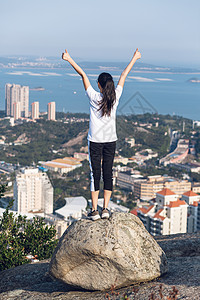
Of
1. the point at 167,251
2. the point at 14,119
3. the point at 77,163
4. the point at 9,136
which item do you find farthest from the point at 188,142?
the point at 167,251

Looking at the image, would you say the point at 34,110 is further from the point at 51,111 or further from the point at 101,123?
the point at 101,123

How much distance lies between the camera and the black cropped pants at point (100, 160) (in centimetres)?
337

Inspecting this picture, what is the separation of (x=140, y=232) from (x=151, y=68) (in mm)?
66485

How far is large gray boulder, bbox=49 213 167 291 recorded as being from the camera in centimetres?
324

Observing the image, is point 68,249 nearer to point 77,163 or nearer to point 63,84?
point 77,163

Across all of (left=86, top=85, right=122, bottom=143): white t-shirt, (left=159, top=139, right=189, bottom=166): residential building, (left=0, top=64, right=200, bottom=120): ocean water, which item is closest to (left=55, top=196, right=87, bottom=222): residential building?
(left=159, top=139, right=189, bottom=166): residential building

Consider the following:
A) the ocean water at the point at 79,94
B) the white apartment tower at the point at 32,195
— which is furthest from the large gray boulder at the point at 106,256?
the ocean water at the point at 79,94

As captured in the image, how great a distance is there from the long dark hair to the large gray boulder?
769mm

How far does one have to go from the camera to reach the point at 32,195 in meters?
22.5

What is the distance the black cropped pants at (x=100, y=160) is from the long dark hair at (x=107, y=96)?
0.79 ft

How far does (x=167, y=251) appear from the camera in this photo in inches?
176

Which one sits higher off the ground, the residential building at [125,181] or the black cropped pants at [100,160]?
the black cropped pants at [100,160]

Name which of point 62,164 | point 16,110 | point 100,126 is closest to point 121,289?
point 100,126

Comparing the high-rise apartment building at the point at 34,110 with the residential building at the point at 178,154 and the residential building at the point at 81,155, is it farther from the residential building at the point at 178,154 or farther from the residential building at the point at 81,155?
the residential building at the point at 178,154
